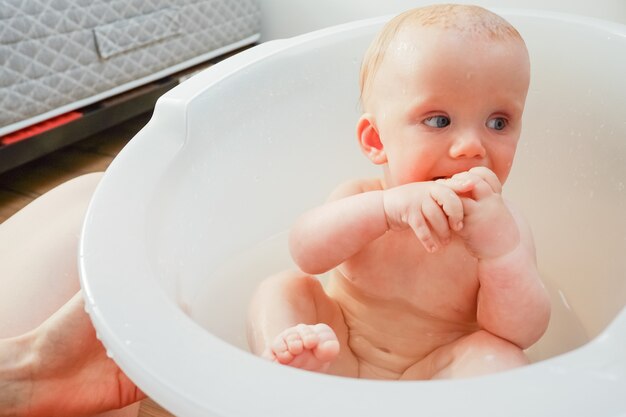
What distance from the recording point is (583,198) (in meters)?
0.88

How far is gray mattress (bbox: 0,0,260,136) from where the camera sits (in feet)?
4.04

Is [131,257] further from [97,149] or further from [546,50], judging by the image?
[97,149]

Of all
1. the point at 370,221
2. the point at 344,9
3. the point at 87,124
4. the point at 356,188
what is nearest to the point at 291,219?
the point at 356,188

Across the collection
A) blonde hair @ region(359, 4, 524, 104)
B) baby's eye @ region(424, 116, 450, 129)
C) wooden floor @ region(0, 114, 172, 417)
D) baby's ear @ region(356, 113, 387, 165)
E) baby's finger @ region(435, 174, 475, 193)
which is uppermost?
blonde hair @ region(359, 4, 524, 104)

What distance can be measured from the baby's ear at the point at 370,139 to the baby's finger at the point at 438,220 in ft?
0.54

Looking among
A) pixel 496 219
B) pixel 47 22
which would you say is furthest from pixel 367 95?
pixel 47 22

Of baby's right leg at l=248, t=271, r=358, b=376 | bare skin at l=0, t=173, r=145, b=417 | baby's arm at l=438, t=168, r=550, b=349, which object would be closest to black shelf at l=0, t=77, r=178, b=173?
bare skin at l=0, t=173, r=145, b=417

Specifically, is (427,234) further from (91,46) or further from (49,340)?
(91,46)

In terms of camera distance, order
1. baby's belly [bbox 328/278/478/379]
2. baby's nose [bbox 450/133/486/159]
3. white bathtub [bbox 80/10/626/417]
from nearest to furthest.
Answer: white bathtub [bbox 80/10/626/417]
baby's nose [bbox 450/133/486/159]
baby's belly [bbox 328/278/478/379]

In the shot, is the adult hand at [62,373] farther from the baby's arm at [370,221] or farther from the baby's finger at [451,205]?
the baby's finger at [451,205]

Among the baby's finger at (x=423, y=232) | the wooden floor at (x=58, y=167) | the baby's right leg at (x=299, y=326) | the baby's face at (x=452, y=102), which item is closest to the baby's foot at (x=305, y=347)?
the baby's right leg at (x=299, y=326)

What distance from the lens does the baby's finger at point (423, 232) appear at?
1.74 feet

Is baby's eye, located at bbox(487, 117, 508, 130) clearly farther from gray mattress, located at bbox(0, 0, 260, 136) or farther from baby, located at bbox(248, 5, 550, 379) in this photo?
gray mattress, located at bbox(0, 0, 260, 136)

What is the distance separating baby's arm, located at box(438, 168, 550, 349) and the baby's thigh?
0.01 m
